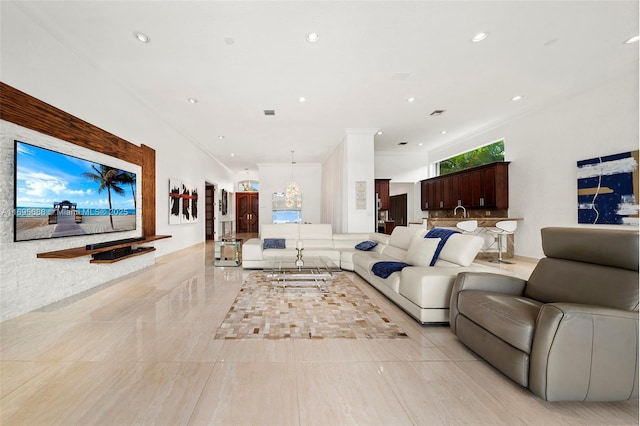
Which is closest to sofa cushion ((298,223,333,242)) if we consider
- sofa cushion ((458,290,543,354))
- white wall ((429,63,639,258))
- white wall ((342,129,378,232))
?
white wall ((342,129,378,232))

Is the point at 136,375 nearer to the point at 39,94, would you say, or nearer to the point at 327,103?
the point at 39,94

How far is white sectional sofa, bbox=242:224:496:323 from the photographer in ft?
8.65

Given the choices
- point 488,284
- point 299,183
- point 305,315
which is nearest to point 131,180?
point 305,315

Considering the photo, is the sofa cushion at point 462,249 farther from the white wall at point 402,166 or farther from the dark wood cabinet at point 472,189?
the white wall at point 402,166

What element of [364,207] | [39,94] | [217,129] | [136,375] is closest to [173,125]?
[217,129]

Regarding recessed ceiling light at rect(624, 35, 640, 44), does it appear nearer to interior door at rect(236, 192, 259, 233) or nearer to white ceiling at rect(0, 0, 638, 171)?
white ceiling at rect(0, 0, 638, 171)

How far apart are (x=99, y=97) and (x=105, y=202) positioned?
1.54m

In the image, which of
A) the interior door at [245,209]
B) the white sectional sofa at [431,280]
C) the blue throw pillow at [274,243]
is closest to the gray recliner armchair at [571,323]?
the white sectional sofa at [431,280]

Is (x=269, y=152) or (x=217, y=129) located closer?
(x=217, y=129)

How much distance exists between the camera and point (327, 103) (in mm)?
4988

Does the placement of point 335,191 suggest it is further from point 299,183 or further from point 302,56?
point 302,56

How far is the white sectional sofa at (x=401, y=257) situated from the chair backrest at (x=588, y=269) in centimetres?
71

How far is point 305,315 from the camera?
2.90 meters

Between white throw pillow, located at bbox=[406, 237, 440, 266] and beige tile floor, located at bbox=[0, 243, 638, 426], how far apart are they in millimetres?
870
